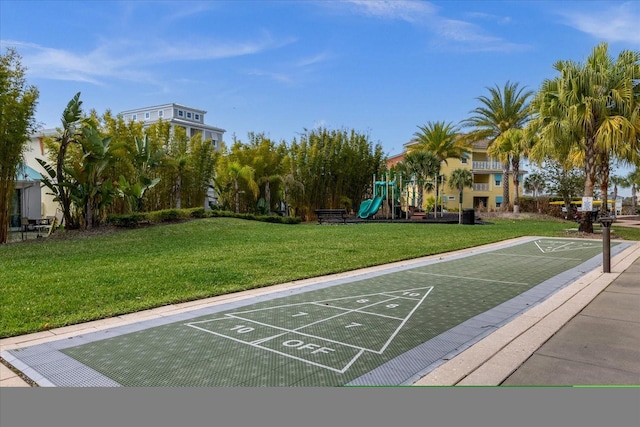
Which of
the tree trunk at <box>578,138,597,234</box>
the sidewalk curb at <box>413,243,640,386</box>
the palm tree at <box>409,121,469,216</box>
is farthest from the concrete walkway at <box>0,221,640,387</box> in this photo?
the palm tree at <box>409,121,469,216</box>

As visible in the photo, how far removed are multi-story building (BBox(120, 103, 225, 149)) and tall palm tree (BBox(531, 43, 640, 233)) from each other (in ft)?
168

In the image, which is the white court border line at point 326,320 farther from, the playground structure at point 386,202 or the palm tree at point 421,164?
the palm tree at point 421,164

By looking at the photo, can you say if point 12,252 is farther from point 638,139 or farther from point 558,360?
point 638,139

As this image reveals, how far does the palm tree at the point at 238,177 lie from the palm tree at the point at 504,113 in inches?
808

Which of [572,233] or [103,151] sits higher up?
[103,151]

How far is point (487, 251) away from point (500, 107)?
1036 inches

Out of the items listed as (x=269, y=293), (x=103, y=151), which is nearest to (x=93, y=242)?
(x=103, y=151)

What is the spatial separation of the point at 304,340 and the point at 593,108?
15888 millimetres

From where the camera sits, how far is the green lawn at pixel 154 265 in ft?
17.5

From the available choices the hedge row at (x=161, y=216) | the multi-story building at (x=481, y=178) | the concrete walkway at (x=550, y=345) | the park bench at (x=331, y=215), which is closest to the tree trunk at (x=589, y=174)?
the park bench at (x=331, y=215)

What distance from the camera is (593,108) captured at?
15609 mm

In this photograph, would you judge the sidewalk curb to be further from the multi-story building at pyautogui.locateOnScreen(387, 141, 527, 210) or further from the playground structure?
the multi-story building at pyautogui.locateOnScreen(387, 141, 527, 210)

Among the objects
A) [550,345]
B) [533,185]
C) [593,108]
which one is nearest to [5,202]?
[550,345]

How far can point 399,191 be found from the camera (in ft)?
93.4
